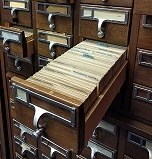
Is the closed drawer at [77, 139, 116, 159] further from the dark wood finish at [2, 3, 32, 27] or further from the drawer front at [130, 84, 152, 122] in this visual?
the dark wood finish at [2, 3, 32, 27]

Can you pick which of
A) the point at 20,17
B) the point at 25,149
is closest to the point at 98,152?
the point at 25,149

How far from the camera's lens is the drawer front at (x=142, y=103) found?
70 cm

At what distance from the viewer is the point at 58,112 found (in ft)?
1.52

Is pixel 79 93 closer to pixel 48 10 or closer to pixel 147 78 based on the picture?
pixel 147 78

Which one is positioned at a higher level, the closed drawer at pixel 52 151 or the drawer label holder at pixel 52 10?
the drawer label holder at pixel 52 10

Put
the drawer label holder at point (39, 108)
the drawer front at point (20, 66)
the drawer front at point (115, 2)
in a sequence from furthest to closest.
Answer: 1. the drawer front at point (20, 66)
2. the drawer front at point (115, 2)
3. the drawer label holder at point (39, 108)

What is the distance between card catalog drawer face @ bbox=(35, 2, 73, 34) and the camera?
0.80 metres

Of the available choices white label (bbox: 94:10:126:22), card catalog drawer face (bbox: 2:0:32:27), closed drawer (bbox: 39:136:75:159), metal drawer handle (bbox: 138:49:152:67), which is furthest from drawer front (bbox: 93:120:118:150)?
card catalog drawer face (bbox: 2:0:32:27)

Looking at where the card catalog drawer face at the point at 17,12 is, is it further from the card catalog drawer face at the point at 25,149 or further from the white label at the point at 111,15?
the card catalog drawer face at the point at 25,149

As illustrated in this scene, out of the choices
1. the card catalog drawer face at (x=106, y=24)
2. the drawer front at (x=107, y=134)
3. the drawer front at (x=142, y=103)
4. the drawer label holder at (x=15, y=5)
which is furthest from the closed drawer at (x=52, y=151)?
the drawer label holder at (x=15, y=5)

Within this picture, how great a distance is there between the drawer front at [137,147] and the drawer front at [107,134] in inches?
1.8

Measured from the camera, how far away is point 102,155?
86 centimetres

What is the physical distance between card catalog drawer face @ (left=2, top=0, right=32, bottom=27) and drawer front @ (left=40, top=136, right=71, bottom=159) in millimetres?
452

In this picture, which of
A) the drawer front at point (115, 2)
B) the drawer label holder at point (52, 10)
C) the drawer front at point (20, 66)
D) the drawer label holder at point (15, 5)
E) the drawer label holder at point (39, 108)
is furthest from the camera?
the drawer front at point (20, 66)
